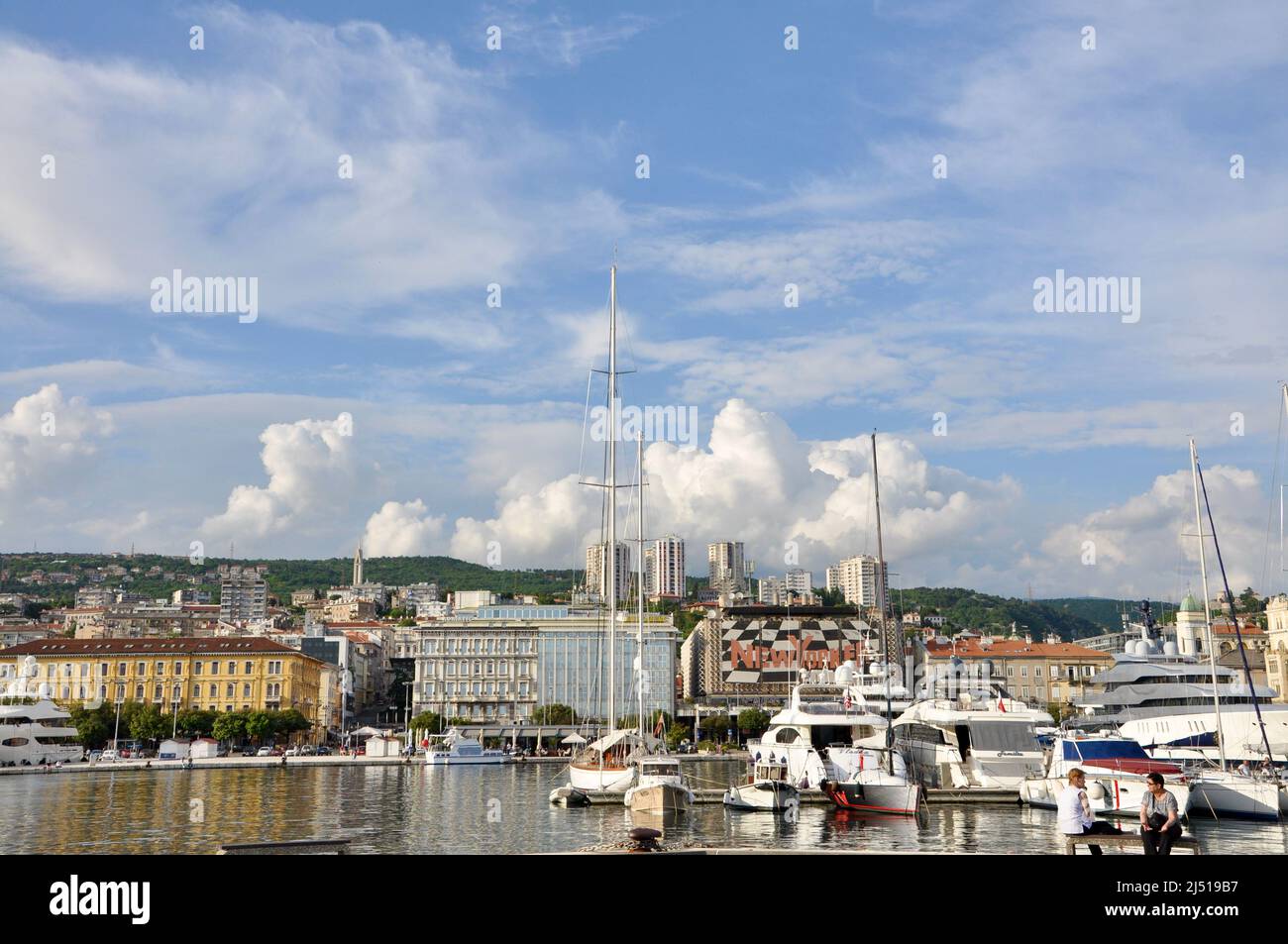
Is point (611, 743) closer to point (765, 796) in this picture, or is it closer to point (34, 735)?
point (765, 796)

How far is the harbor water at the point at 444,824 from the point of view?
30.0 m

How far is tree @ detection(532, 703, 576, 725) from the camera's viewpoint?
359 ft

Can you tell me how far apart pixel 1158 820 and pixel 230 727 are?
308 feet

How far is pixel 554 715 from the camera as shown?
109562 mm

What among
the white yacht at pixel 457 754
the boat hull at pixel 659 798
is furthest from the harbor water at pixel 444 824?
the white yacht at pixel 457 754

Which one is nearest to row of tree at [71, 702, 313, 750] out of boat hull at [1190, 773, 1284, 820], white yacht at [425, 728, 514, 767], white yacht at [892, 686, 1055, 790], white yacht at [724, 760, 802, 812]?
white yacht at [425, 728, 514, 767]

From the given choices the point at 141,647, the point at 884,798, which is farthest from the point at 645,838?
the point at 141,647

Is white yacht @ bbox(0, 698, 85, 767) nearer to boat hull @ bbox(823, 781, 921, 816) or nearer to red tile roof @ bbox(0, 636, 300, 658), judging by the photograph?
red tile roof @ bbox(0, 636, 300, 658)

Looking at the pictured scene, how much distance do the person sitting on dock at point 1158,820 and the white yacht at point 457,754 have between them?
75.0m

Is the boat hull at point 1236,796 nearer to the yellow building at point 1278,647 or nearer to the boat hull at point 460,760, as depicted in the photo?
the boat hull at point 460,760

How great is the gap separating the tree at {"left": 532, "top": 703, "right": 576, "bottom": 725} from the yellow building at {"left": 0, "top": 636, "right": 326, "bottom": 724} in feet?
74.1
